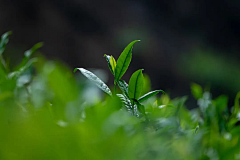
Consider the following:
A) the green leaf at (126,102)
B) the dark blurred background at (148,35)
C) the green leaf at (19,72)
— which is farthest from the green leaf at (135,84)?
the dark blurred background at (148,35)

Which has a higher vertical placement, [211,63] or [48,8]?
[48,8]

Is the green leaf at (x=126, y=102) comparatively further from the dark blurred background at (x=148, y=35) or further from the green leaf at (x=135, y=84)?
the dark blurred background at (x=148, y=35)

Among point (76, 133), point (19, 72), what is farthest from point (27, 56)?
point (76, 133)

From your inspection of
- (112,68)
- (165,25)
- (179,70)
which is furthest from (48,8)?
(112,68)

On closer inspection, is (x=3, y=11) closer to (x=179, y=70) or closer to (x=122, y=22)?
(x=122, y=22)

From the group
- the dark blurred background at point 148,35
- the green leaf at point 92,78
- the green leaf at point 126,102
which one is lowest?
the dark blurred background at point 148,35
